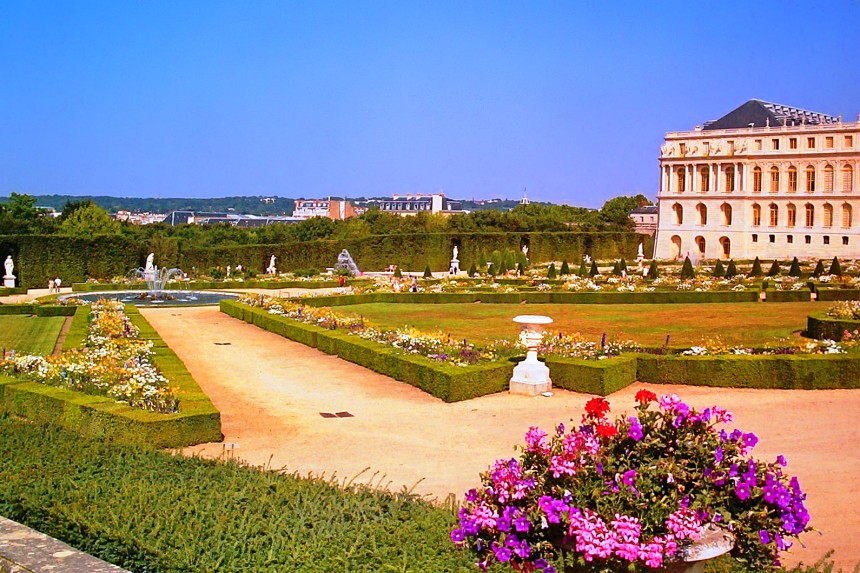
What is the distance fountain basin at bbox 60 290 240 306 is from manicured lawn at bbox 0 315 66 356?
5.26 m

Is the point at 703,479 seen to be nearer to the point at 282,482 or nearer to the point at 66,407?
the point at 282,482

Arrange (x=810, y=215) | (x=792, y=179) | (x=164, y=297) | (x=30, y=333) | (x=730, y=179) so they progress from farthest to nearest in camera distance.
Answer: (x=730, y=179) < (x=792, y=179) < (x=810, y=215) < (x=164, y=297) < (x=30, y=333)

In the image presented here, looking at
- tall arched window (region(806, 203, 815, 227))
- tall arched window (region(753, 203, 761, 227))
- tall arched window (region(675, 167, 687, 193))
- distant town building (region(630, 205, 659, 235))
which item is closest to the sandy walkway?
tall arched window (region(806, 203, 815, 227))

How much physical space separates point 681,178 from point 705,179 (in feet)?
8.00

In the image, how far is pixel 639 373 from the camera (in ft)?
56.9

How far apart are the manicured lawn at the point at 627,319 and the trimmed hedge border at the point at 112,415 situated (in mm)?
10356

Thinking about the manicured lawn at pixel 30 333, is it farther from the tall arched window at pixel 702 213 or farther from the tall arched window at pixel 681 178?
the tall arched window at pixel 681 178

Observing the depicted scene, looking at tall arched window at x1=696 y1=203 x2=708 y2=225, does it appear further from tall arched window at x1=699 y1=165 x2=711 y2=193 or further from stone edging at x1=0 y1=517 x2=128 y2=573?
stone edging at x1=0 y1=517 x2=128 y2=573

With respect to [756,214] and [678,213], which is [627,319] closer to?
[756,214]

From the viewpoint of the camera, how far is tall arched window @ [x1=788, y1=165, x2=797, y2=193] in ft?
254

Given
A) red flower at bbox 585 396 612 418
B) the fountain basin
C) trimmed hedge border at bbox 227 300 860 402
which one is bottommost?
trimmed hedge border at bbox 227 300 860 402

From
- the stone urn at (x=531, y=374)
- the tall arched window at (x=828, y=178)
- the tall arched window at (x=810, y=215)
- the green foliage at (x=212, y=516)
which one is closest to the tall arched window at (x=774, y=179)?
the tall arched window at (x=810, y=215)

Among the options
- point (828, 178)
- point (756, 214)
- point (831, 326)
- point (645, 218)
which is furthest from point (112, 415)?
point (645, 218)

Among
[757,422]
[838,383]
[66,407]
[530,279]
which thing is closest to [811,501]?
[757,422]
